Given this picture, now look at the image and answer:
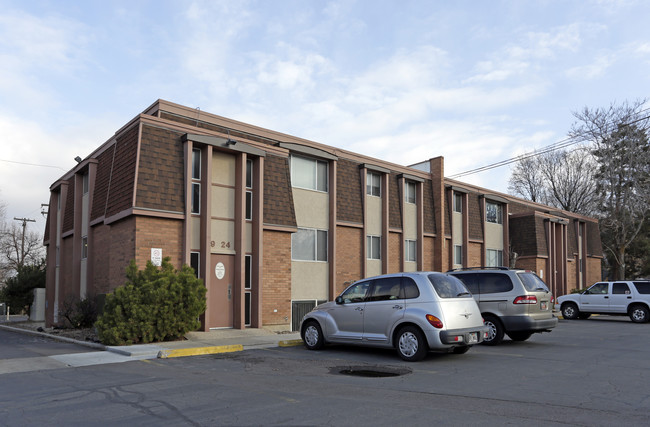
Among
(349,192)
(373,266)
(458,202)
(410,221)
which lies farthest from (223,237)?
(458,202)

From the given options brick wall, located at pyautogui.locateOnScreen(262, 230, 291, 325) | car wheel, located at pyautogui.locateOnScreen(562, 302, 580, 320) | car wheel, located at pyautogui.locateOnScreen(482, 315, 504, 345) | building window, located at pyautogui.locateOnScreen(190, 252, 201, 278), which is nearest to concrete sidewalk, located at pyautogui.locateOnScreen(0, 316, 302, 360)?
brick wall, located at pyautogui.locateOnScreen(262, 230, 291, 325)

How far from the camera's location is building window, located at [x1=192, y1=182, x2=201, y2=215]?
1625 cm

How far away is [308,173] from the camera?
20.6m

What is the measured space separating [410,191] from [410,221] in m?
1.48

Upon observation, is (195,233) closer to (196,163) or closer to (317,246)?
(196,163)

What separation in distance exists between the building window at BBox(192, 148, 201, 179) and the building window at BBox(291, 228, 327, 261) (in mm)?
4764

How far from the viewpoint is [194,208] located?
16.2 metres

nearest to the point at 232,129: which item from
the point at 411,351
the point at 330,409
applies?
the point at 411,351

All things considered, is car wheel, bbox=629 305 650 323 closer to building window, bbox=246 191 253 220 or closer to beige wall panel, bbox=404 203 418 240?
beige wall panel, bbox=404 203 418 240

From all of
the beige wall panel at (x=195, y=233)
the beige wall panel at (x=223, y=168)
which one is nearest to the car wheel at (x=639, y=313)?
the beige wall panel at (x=223, y=168)

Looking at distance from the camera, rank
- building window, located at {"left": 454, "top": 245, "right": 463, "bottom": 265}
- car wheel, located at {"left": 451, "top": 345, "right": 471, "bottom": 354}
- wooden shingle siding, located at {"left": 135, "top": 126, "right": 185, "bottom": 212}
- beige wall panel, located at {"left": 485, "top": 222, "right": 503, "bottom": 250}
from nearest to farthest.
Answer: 1. car wheel, located at {"left": 451, "top": 345, "right": 471, "bottom": 354}
2. wooden shingle siding, located at {"left": 135, "top": 126, "right": 185, "bottom": 212}
3. building window, located at {"left": 454, "top": 245, "right": 463, "bottom": 265}
4. beige wall panel, located at {"left": 485, "top": 222, "right": 503, "bottom": 250}

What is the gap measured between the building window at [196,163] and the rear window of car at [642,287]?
59.0 ft

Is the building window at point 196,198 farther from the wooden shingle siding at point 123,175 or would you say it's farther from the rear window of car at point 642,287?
the rear window of car at point 642,287

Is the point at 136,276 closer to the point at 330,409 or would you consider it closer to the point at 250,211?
the point at 250,211
